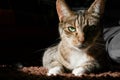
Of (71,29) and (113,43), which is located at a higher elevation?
(71,29)

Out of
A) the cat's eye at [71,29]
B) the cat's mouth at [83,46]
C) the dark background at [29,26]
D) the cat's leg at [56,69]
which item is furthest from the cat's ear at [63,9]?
the dark background at [29,26]

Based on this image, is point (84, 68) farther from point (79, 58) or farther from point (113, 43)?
point (113, 43)

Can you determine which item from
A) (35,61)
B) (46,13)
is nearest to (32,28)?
(46,13)

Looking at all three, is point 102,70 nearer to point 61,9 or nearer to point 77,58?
point 77,58

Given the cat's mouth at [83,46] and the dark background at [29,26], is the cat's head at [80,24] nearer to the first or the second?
the cat's mouth at [83,46]

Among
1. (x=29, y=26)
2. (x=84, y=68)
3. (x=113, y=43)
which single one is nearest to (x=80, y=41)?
(x=84, y=68)
